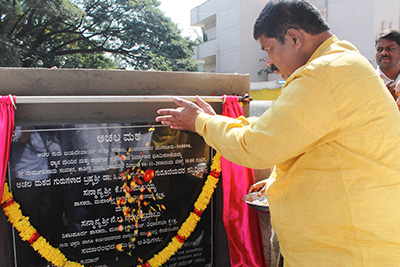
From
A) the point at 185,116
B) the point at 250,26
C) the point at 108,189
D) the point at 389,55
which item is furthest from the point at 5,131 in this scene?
the point at 250,26

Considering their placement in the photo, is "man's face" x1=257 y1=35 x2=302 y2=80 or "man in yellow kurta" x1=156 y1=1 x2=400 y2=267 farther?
"man's face" x1=257 y1=35 x2=302 y2=80

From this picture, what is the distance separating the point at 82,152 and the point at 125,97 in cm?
52

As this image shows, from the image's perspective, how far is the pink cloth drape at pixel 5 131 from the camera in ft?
6.64

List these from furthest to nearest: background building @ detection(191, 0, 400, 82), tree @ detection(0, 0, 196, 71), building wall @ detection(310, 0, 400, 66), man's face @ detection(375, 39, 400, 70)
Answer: background building @ detection(191, 0, 400, 82)
building wall @ detection(310, 0, 400, 66)
tree @ detection(0, 0, 196, 71)
man's face @ detection(375, 39, 400, 70)

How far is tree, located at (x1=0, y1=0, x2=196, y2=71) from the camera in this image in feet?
58.2

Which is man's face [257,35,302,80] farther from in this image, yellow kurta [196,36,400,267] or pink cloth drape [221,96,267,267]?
pink cloth drape [221,96,267,267]

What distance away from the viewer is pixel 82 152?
2.26 meters

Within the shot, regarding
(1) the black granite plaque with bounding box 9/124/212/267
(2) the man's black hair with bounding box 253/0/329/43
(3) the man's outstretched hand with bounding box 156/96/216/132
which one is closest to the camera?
(2) the man's black hair with bounding box 253/0/329/43

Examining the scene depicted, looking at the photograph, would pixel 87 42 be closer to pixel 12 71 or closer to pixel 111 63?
pixel 111 63

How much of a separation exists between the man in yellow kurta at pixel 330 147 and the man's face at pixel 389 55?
246cm

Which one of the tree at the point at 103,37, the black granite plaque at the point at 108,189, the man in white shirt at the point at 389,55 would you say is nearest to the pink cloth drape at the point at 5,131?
the black granite plaque at the point at 108,189

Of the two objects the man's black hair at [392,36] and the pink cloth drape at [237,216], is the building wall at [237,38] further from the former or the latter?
the pink cloth drape at [237,216]

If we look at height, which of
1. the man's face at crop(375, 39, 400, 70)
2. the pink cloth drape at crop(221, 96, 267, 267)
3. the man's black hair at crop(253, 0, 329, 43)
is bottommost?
the pink cloth drape at crop(221, 96, 267, 267)

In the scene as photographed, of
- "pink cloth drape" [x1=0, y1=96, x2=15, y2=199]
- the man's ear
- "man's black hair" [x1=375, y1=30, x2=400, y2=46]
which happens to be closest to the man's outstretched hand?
the man's ear
